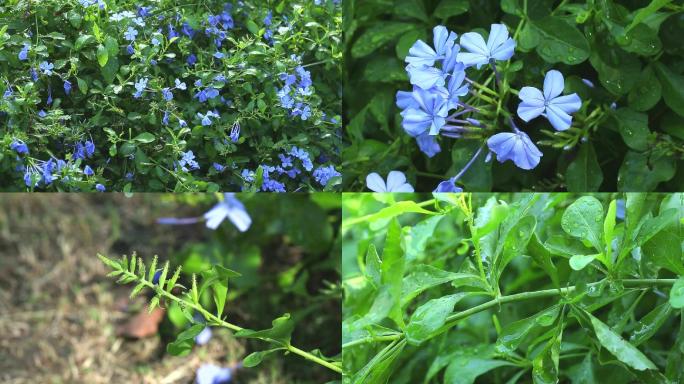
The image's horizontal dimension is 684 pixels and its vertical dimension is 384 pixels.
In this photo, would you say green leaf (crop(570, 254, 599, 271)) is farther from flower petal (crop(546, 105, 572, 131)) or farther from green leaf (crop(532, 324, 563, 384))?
flower petal (crop(546, 105, 572, 131))

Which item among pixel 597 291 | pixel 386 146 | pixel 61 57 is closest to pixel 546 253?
pixel 597 291

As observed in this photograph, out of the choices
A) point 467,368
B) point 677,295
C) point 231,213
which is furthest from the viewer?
point 231,213

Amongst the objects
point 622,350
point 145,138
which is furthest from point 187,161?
point 622,350

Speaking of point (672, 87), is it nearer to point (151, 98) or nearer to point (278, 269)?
point (151, 98)

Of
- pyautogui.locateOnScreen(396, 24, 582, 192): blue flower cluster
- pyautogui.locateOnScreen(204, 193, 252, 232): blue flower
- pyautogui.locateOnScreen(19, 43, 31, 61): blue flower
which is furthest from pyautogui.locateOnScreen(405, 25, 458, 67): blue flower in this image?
pyautogui.locateOnScreen(19, 43, 31, 61): blue flower

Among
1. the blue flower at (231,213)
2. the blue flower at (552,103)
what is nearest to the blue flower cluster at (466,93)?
the blue flower at (552,103)

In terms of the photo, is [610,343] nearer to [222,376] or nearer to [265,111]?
[265,111]
